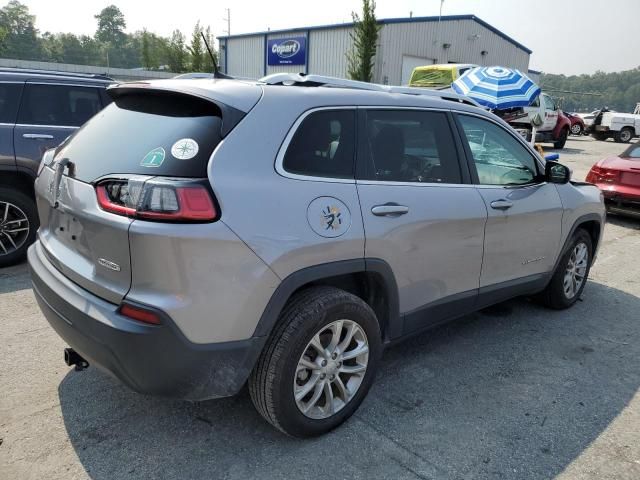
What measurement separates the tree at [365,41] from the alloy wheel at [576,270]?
22.7 meters

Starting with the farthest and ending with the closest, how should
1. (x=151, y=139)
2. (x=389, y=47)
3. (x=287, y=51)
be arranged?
(x=287, y=51)
(x=389, y=47)
(x=151, y=139)

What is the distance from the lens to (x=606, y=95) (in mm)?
91062

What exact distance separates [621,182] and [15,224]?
A: 861cm

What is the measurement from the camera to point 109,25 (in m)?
118

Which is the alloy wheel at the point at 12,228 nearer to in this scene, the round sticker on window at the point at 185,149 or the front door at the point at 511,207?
the round sticker on window at the point at 185,149

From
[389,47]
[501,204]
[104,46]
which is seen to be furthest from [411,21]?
[104,46]

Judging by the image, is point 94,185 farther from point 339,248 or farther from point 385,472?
point 385,472

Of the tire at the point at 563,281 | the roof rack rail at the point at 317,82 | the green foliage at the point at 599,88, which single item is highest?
the green foliage at the point at 599,88

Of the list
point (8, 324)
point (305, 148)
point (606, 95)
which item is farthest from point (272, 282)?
point (606, 95)

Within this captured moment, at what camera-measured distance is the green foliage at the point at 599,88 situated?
8819 centimetres

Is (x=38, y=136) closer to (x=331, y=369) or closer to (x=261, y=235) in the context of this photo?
(x=261, y=235)

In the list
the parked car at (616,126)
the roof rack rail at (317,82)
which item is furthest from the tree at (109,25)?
the roof rack rail at (317,82)

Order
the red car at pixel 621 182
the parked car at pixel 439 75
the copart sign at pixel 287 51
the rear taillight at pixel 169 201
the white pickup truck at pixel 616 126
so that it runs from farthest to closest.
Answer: the copart sign at pixel 287 51 → the white pickup truck at pixel 616 126 → the parked car at pixel 439 75 → the red car at pixel 621 182 → the rear taillight at pixel 169 201

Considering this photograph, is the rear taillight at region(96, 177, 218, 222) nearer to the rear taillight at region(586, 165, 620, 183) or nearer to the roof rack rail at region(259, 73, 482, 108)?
the roof rack rail at region(259, 73, 482, 108)
